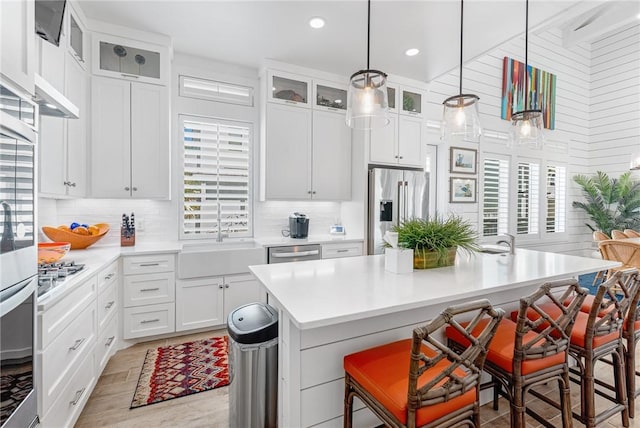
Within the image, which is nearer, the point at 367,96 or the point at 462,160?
the point at 367,96

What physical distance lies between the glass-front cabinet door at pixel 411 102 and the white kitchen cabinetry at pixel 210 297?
310 cm

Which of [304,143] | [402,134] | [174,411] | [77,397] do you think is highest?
[402,134]

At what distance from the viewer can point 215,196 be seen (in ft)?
12.1

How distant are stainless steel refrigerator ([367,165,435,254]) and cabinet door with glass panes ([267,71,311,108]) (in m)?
1.25

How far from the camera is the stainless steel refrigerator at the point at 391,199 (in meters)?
3.78

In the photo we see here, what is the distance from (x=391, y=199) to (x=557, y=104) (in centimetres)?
533

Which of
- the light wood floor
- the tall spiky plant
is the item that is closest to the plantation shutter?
the tall spiky plant

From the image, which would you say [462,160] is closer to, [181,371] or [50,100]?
[181,371]

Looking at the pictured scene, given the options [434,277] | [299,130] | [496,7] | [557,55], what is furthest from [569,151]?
[434,277]

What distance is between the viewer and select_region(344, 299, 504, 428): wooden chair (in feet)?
3.41

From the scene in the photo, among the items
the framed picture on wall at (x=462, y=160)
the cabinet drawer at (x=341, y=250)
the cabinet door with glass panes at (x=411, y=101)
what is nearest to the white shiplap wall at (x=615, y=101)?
the framed picture on wall at (x=462, y=160)

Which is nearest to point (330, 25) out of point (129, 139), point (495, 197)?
point (129, 139)

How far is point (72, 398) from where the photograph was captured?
1.73m

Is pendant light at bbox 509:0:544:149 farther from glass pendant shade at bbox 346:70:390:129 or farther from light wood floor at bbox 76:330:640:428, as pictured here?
light wood floor at bbox 76:330:640:428
